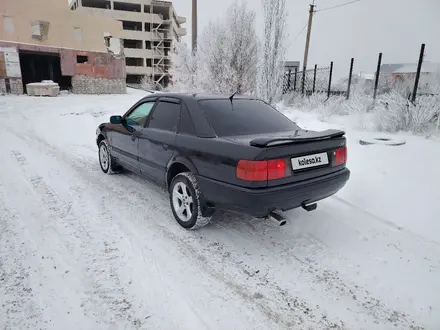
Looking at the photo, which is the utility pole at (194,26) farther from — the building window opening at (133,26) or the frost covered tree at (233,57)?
the building window opening at (133,26)

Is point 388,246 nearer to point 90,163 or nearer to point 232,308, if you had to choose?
point 232,308

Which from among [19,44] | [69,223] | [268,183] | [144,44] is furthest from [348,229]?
[144,44]

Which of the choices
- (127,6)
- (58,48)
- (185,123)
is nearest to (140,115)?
(185,123)

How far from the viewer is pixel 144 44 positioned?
45500 millimetres

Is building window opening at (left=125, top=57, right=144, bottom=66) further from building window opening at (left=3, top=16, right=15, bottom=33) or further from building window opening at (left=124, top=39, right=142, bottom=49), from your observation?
building window opening at (left=3, top=16, right=15, bottom=33)

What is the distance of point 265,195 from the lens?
8.36 ft

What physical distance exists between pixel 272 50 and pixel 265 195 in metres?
10.2

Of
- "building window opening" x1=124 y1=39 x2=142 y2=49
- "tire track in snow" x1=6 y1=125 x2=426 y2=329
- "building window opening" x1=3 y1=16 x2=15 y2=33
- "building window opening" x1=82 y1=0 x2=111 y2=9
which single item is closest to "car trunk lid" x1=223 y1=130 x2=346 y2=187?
"tire track in snow" x1=6 y1=125 x2=426 y2=329

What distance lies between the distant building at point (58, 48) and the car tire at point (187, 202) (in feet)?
81.3

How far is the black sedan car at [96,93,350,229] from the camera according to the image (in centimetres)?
259

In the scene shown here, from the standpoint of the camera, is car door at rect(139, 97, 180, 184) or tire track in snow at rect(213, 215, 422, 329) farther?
car door at rect(139, 97, 180, 184)

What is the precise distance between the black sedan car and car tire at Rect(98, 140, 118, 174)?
106 cm

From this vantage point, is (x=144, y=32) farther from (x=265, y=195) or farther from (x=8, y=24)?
(x=265, y=195)

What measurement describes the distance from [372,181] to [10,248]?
4857mm
